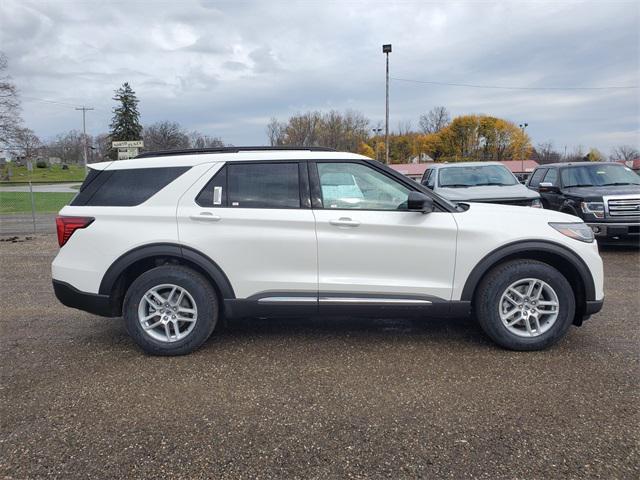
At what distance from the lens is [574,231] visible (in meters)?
4.02

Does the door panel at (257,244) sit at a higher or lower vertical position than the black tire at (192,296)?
higher

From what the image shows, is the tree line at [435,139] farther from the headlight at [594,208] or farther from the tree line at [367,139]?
the headlight at [594,208]

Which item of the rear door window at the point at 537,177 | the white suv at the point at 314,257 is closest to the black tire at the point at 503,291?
the white suv at the point at 314,257

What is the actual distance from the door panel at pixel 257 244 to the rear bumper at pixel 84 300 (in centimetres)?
89

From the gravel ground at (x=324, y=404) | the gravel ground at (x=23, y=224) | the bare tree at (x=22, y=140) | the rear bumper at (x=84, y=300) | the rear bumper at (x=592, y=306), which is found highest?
the bare tree at (x=22, y=140)

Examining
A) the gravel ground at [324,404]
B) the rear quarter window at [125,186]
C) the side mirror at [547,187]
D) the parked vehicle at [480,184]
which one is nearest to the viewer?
the gravel ground at [324,404]

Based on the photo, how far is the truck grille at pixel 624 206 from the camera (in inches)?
337

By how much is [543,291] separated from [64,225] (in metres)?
4.18

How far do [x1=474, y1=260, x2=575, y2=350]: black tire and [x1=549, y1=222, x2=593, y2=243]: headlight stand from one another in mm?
329

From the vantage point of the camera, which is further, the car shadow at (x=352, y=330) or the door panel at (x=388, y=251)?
the car shadow at (x=352, y=330)

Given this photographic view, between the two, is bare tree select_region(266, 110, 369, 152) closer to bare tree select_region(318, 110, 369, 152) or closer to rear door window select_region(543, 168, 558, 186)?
bare tree select_region(318, 110, 369, 152)

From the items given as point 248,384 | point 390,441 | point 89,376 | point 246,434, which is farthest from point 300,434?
point 89,376

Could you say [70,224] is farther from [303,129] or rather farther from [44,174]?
[44,174]

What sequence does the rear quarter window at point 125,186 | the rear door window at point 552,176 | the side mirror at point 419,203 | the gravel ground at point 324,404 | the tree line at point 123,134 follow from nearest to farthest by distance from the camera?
the gravel ground at point 324,404
the side mirror at point 419,203
the rear quarter window at point 125,186
the rear door window at point 552,176
the tree line at point 123,134
